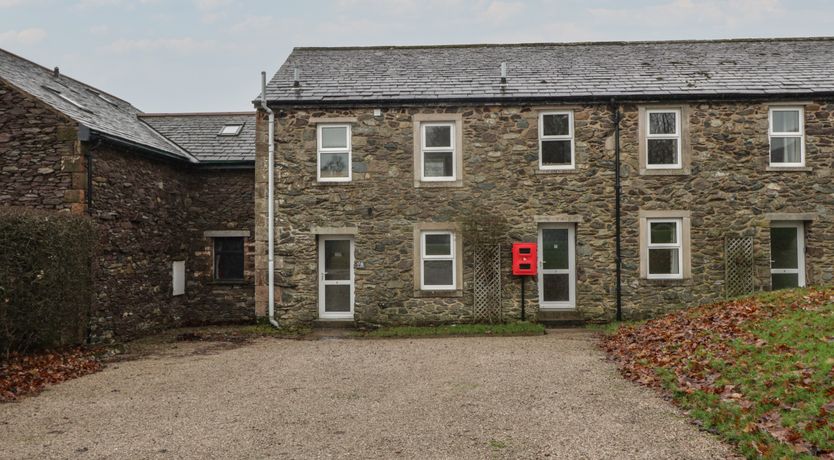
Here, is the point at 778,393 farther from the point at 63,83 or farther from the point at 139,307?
the point at 63,83

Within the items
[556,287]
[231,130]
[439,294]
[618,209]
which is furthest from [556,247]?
[231,130]

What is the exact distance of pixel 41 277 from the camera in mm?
9953

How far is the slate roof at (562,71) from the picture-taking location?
14.3m

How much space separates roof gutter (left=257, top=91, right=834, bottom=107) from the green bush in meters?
5.36

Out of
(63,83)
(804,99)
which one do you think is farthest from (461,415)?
(63,83)

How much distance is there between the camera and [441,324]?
1399 centimetres

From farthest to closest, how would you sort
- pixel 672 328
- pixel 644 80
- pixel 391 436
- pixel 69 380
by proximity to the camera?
pixel 644 80
pixel 672 328
pixel 69 380
pixel 391 436

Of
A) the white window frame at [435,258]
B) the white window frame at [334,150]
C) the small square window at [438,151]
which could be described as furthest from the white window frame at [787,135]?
the white window frame at [334,150]

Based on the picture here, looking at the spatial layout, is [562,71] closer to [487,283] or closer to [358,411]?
[487,283]

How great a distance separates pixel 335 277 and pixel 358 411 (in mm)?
7745

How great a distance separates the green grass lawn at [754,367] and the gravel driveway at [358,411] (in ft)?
1.15

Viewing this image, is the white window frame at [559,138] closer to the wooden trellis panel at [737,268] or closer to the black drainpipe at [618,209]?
the black drainpipe at [618,209]

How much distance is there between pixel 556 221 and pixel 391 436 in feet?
29.8

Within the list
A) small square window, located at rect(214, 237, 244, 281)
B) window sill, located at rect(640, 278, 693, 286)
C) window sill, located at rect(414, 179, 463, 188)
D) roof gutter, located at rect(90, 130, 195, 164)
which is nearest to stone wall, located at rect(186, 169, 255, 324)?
small square window, located at rect(214, 237, 244, 281)
